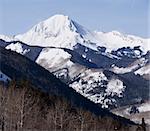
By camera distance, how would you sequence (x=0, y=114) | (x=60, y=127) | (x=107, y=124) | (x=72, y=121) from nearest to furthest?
(x=0, y=114), (x=60, y=127), (x=72, y=121), (x=107, y=124)

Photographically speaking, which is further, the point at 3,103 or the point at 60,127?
the point at 60,127

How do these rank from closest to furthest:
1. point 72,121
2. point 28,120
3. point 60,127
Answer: point 28,120 < point 60,127 < point 72,121

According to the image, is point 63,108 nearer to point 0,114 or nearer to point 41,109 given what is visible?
point 41,109

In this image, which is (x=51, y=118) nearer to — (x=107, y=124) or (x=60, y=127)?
(x=60, y=127)

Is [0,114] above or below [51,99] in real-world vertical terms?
below

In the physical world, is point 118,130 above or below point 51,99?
below

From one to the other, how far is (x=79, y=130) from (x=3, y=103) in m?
26.4

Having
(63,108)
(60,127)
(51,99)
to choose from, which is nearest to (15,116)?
(60,127)

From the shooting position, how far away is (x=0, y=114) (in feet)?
227

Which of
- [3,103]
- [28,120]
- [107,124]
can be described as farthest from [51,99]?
[3,103]

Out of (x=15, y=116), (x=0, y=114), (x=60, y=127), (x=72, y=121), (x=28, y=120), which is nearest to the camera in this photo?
(x=0, y=114)

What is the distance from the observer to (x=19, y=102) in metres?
74.8

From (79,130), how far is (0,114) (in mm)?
26363

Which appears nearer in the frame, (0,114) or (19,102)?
(0,114)
